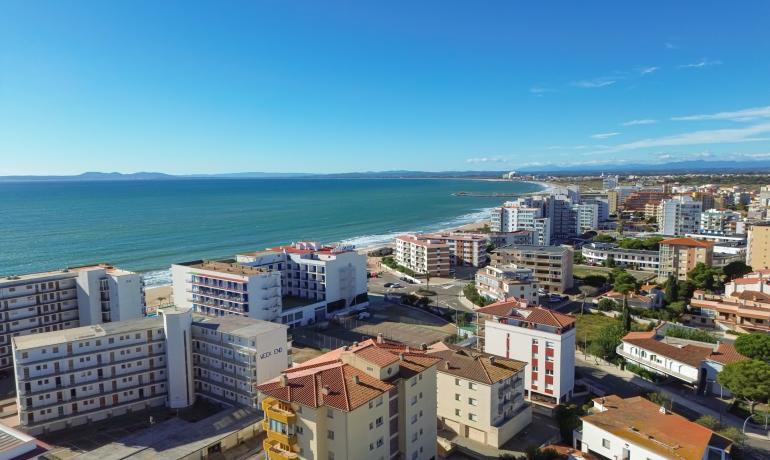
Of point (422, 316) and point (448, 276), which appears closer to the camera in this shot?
point (422, 316)

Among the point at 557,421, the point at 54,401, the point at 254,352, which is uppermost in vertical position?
the point at 254,352

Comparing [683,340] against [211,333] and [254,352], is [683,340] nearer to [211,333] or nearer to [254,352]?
[254,352]

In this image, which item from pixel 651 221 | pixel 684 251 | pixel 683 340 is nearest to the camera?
pixel 683 340

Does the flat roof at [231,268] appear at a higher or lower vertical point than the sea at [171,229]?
higher

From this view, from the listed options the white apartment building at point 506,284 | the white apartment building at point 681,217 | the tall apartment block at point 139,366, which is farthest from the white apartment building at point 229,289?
the white apartment building at point 681,217

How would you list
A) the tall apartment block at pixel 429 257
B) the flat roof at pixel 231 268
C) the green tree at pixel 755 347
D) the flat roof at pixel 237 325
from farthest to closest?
1. the tall apartment block at pixel 429 257
2. the flat roof at pixel 231 268
3. the green tree at pixel 755 347
4. the flat roof at pixel 237 325

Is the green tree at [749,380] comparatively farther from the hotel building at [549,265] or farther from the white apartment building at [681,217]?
the white apartment building at [681,217]

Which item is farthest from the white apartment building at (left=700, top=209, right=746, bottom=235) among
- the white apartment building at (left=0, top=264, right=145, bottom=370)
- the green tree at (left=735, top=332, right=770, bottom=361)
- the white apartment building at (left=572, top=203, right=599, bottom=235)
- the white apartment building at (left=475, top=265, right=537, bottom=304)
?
the white apartment building at (left=0, top=264, right=145, bottom=370)

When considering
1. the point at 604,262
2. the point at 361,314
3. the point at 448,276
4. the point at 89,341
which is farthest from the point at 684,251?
the point at 89,341
